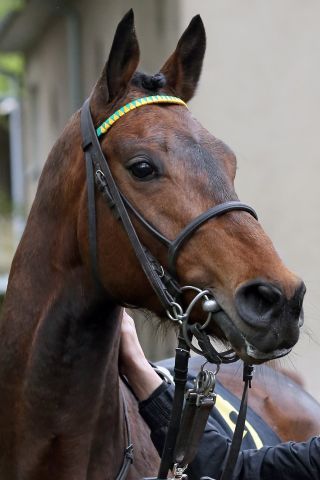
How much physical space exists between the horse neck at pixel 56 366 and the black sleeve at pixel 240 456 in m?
0.14

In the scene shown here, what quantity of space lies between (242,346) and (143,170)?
0.63 m

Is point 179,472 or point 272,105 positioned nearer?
point 179,472

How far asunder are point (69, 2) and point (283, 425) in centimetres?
929

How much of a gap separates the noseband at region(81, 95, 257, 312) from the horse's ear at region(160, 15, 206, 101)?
15cm

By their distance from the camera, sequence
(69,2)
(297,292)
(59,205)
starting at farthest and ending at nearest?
(69,2), (59,205), (297,292)

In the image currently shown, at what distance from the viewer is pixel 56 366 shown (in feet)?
10.00

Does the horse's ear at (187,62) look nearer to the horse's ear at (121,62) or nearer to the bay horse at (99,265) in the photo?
the bay horse at (99,265)

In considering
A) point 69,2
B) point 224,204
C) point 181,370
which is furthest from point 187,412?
point 69,2

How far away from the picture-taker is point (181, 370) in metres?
2.93

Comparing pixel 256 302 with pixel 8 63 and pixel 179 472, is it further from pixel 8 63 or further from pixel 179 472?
pixel 8 63

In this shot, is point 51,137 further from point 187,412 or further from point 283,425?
point 187,412

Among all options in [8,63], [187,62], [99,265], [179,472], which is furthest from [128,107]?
[8,63]

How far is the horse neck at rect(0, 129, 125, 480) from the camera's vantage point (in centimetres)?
306

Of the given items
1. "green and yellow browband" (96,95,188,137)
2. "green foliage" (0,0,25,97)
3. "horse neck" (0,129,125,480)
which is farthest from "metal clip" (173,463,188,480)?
"green foliage" (0,0,25,97)
